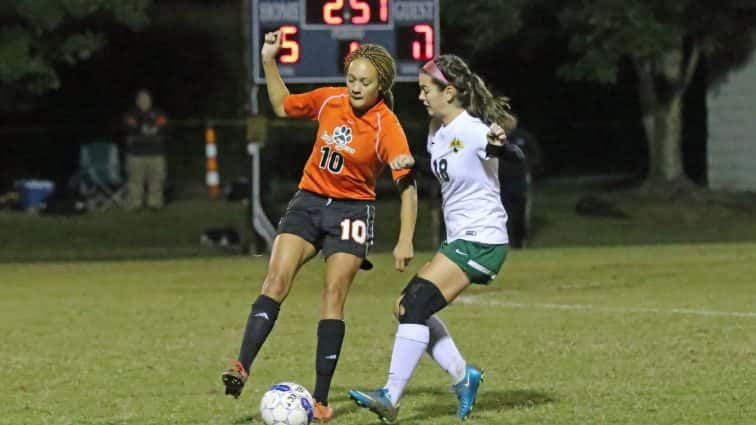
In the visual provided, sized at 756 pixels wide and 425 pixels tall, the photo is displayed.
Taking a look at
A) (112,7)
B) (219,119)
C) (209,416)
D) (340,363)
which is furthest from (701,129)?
(209,416)

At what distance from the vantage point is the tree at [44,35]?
27.8 meters

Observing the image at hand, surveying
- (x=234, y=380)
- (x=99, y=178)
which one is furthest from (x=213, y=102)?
(x=234, y=380)

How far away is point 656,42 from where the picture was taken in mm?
29609

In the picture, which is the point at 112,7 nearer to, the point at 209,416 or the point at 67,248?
the point at 67,248

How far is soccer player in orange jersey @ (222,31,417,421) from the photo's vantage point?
983cm

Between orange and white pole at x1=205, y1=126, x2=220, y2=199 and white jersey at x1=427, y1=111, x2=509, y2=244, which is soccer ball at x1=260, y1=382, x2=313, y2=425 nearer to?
white jersey at x1=427, y1=111, x2=509, y2=244

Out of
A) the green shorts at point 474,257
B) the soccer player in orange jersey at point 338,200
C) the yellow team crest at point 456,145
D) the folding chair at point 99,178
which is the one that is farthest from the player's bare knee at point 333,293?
the folding chair at point 99,178

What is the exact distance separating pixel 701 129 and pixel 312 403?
27504 mm

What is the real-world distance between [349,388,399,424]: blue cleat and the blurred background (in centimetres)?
1418

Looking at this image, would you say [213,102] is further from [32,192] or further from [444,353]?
[444,353]

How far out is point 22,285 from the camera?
68.4 feet

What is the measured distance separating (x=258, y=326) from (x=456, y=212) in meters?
1.18

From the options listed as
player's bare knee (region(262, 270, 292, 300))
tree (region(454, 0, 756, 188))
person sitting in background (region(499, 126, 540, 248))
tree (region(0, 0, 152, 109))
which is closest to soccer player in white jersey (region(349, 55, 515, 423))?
player's bare knee (region(262, 270, 292, 300))

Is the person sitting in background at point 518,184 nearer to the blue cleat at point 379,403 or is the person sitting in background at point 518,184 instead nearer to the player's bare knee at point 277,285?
the player's bare knee at point 277,285
